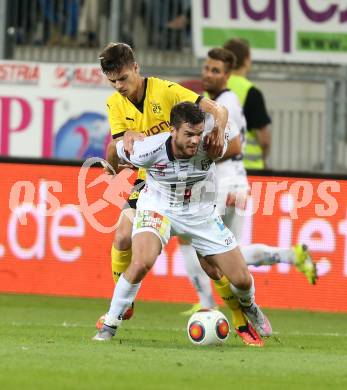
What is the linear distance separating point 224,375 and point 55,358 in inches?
46.1

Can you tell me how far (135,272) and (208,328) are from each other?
68cm

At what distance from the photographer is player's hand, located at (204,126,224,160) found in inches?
366

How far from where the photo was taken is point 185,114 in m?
9.14

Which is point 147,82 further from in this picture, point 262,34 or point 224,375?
point 262,34

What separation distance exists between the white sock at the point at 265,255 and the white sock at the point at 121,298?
2358 mm

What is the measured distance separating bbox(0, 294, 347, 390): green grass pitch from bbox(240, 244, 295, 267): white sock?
0.61 m

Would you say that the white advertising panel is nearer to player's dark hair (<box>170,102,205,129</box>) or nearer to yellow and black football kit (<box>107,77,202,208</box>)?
yellow and black football kit (<box>107,77,202,208</box>)

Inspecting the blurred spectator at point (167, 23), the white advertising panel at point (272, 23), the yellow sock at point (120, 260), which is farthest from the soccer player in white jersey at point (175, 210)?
the blurred spectator at point (167, 23)

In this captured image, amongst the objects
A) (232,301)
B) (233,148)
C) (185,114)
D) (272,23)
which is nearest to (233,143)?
(233,148)

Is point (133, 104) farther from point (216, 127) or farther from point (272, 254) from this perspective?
point (272, 254)

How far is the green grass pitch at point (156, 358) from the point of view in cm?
758

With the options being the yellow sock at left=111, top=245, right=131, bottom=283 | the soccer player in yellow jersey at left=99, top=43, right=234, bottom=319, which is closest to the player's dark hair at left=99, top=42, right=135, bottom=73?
the soccer player in yellow jersey at left=99, top=43, right=234, bottom=319

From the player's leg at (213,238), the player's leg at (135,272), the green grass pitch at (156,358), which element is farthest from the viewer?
the player's leg at (213,238)

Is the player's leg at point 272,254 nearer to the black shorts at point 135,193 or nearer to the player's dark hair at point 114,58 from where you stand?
the black shorts at point 135,193
